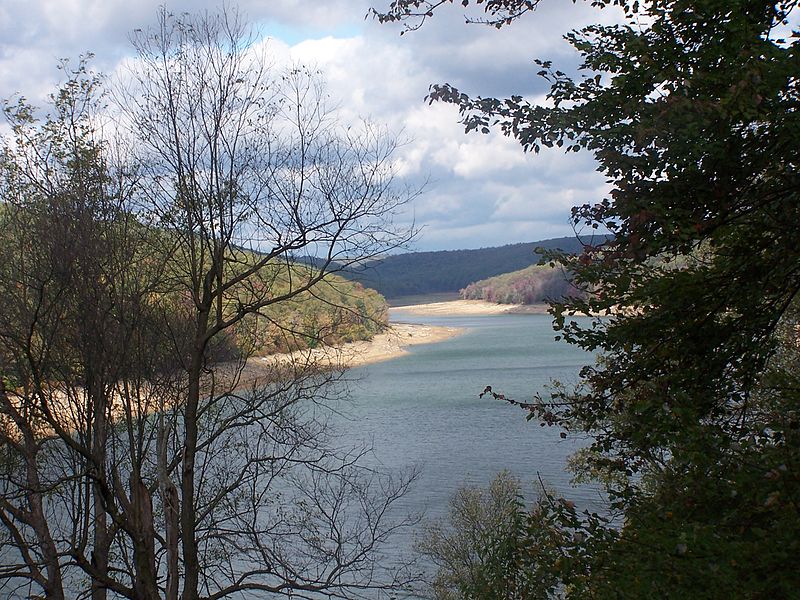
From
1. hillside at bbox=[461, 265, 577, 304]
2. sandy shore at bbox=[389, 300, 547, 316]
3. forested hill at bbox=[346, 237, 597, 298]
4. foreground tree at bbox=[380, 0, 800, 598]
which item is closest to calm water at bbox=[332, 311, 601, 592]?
foreground tree at bbox=[380, 0, 800, 598]

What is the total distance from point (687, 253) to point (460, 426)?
2200 cm

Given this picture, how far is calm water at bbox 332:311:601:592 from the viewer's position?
19.6 meters

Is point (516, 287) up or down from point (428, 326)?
up

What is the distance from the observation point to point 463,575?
15086 mm

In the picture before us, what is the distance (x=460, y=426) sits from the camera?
26.2 m

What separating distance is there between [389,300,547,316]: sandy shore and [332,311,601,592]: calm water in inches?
2406

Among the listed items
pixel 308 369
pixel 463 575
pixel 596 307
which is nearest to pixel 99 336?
pixel 308 369

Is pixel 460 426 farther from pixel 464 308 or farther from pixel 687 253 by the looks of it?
pixel 464 308

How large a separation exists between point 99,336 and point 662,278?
16.9 feet

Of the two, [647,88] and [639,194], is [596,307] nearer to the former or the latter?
[639,194]

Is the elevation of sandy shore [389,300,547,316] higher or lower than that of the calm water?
higher

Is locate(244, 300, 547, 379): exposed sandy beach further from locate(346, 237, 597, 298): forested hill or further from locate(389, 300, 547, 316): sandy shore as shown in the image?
locate(346, 237, 597, 298): forested hill

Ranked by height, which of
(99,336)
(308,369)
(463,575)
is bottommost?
(463,575)

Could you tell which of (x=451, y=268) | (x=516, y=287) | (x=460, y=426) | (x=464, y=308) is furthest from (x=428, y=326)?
(x=451, y=268)
